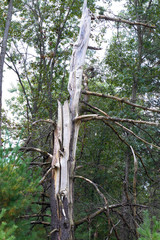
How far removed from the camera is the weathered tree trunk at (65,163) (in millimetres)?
3740

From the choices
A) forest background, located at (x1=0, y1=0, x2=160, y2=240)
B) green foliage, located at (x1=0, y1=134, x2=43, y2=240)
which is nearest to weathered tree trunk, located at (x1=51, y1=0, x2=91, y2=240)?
green foliage, located at (x1=0, y1=134, x2=43, y2=240)

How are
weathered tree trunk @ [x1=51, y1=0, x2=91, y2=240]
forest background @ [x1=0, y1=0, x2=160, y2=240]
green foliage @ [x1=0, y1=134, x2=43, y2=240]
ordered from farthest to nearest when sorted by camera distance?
forest background @ [x1=0, y1=0, x2=160, y2=240], weathered tree trunk @ [x1=51, y1=0, x2=91, y2=240], green foliage @ [x1=0, y1=134, x2=43, y2=240]

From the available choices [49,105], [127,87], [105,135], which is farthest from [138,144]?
[49,105]

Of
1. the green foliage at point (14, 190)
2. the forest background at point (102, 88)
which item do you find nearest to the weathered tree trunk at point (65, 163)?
the green foliage at point (14, 190)

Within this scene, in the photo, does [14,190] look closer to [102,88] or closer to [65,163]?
[65,163]

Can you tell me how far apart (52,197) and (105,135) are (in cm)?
577

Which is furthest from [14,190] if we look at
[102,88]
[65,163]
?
[102,88]

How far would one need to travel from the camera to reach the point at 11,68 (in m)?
11.4

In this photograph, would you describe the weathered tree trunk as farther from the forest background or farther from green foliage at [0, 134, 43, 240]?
the forest background

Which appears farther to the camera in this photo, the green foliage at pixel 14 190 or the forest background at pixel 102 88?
the forest background at pixel 102 88

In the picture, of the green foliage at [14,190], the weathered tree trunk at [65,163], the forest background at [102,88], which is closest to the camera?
the green foliage at [14,190]

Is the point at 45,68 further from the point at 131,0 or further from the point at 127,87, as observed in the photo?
the point at 131,0

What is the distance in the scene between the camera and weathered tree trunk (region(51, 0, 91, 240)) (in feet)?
12.3

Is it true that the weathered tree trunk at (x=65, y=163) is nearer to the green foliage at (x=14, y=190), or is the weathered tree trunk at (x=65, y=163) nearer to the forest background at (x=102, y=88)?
the green foliage at (x=14, y=190)
